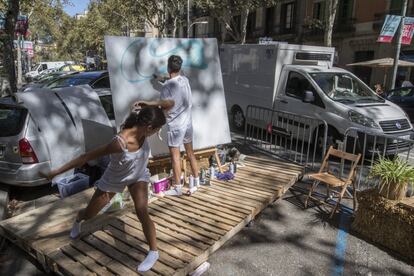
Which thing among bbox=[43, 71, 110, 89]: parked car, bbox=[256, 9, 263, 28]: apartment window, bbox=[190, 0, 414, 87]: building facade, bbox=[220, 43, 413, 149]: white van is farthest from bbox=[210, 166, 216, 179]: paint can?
bbox=[256, 9, 263, 28]: apartment window

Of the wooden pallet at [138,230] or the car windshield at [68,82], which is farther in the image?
the car windshield at [68,82]

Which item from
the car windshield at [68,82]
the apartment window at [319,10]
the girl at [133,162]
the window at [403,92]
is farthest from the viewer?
the apartment window at [319,10]

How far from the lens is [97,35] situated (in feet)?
158

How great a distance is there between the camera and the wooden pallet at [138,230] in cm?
339

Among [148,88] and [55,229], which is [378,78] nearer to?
[148,88]

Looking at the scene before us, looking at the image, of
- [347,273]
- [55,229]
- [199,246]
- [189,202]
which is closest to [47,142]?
[55,229]

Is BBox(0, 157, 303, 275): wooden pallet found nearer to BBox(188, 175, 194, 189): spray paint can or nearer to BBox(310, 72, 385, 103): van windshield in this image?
BBox(188, 175, 194, 189): spray paint can

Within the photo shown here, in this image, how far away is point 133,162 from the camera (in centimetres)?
316

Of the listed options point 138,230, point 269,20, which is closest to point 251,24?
point 269,20

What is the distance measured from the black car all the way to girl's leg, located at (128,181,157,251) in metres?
11.2

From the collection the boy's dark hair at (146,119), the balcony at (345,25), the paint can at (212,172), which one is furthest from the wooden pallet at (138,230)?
the balcony at (345,25)

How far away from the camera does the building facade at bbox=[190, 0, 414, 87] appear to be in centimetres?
2311

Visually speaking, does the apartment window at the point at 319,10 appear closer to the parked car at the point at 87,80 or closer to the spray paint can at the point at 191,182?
the parked car at the point at 87,80

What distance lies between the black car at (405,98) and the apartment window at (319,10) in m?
17.4
